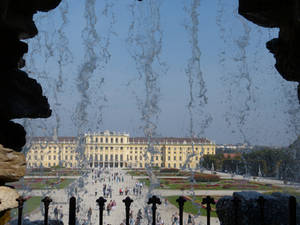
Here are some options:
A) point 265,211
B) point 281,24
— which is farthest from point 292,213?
point 281,24

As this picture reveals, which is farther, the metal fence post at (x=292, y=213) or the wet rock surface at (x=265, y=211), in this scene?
the wet rock surface at (x=265, y=211)

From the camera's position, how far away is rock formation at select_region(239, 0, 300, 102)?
5.99 feet

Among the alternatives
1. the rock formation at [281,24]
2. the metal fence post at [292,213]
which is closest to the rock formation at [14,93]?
the rock formation at [281,24]

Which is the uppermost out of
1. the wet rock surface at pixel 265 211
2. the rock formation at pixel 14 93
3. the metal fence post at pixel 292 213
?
the rock formation at pixel 14 93

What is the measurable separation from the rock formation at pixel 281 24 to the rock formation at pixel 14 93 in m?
1.39

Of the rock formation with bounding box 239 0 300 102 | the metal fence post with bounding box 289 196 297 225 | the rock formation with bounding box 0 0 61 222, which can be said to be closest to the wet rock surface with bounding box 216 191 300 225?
the metal fence post with bounding box 289 196 297 225

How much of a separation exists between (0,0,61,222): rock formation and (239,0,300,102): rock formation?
139 centimetres

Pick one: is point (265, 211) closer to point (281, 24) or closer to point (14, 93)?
point (281, 24)

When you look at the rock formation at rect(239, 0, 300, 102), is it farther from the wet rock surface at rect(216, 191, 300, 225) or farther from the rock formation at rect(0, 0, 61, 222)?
the rock formation at rect(0, 0, 61, 222)

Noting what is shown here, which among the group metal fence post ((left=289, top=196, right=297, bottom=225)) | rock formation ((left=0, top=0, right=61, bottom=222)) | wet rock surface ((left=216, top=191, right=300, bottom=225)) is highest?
rock formation ((left=0, top=0, right=61, bottom=222))

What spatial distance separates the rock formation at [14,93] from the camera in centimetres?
183

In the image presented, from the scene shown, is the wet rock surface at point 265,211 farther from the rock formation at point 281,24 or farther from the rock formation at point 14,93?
the rock formation at point 14,93

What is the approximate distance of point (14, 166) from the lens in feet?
6.05

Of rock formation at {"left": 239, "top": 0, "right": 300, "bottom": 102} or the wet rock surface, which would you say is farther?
the wet rock surface
